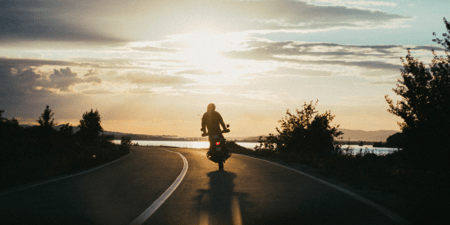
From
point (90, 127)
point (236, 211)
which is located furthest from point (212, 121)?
point (90, 127)

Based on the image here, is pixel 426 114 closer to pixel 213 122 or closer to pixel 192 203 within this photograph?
pixel 192 203

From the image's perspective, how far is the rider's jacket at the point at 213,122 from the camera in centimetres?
1553

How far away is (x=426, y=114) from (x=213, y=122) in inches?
330

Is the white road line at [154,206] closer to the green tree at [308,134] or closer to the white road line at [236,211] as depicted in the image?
the white road line at [236,211]

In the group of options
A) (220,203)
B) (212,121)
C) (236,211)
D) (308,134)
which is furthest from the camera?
(308,134)

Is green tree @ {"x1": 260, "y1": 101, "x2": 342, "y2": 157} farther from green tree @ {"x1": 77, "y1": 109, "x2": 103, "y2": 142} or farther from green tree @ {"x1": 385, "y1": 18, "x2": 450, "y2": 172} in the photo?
green tree @ {"x1": 77, "y1": 109, "x2": 103, "y2": 142}

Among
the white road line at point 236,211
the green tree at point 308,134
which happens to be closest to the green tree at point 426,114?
the white road line at point 236,211

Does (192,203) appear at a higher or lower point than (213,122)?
lower

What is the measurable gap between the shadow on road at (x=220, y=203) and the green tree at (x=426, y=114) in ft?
14.6

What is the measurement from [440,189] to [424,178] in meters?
0.60

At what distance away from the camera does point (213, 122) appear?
51.1ft

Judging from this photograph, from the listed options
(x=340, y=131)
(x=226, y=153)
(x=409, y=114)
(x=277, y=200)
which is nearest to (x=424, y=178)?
(x=409, y=114)

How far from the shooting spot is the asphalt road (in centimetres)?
644

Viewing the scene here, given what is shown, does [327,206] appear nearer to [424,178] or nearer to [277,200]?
[277,200]
